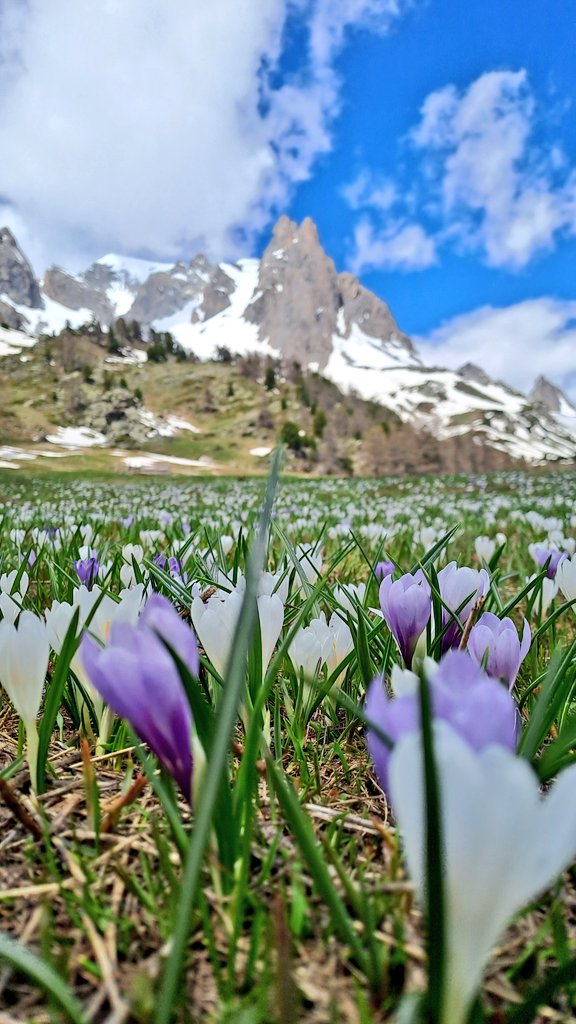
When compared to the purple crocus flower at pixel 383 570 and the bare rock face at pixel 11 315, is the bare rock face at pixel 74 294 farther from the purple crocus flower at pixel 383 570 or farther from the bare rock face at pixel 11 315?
the purple crocus flower at pixel 383 570

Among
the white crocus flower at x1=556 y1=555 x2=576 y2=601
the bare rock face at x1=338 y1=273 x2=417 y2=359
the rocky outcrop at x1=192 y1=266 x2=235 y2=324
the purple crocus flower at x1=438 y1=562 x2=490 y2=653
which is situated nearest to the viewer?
the purple crocus flower at x1=438 y1=562 x2=490 y2=653

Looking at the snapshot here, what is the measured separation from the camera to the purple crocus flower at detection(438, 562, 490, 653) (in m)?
1.20

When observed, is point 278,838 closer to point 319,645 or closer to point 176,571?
point 319,645

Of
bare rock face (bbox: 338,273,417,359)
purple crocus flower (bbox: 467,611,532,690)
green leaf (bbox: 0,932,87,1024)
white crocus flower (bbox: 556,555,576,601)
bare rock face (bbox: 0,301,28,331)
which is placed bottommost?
green leaf (bbox: 0,932,87,1024)

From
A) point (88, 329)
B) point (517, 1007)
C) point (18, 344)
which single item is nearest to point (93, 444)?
point (88, 329)

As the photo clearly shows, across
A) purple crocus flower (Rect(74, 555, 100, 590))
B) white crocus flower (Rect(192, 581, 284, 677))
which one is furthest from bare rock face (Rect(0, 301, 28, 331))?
white crocus flower (Rect(192, 581, 284, 677))

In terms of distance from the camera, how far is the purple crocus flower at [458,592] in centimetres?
120

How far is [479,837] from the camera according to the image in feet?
1.36

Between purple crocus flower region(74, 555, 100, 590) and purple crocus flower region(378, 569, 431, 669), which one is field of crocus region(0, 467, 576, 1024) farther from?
purple crocus flower region(74, 555, 100, 590)

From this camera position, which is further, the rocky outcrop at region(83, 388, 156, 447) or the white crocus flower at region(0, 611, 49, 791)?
the rocky outcrop at region(83, 388, 156, 447)

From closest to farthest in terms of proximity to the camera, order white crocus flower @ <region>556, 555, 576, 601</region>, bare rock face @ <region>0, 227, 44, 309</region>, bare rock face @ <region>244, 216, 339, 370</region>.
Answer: white crocus flower @ <region>556, 555, 576, 601</region>, bare rock face @ <region>244, 216, 339, 370</region>, bare rock face @ <region>0, 227, 44, 309</region>

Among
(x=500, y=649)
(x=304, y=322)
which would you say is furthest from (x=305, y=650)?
(x=304, y=322)

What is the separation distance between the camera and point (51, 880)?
0.73 m

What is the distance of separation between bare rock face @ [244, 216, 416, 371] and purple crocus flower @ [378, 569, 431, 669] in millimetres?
155369
